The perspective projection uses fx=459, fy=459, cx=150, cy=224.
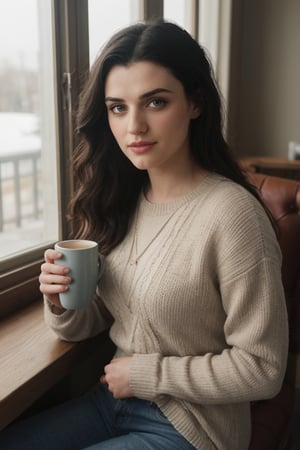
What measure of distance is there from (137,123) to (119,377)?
1.61 feet

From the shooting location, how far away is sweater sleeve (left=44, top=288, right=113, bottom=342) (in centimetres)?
97

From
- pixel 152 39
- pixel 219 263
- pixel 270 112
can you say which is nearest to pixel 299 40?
pixel 270 112

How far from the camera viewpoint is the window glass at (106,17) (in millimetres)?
1263

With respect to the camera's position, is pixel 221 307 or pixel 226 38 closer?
pixel 221 307

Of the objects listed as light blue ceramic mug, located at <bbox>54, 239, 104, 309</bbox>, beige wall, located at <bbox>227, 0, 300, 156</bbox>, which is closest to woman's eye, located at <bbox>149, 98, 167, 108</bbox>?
light blue ceramic mug, located at <bbox>54, 239, 104, 309</bbox>

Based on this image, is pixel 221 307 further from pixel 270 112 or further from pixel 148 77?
pixel 270 112

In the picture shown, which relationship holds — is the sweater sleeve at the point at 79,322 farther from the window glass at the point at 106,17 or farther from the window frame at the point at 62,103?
the window glass at the point at 106,17

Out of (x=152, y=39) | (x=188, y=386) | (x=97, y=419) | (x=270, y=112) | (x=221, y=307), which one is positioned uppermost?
(x=152, y=39)

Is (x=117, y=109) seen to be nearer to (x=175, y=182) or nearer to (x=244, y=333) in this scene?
(x=175, y=182)

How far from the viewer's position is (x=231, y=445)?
865 millimetres

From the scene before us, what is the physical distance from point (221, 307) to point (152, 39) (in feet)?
1.71

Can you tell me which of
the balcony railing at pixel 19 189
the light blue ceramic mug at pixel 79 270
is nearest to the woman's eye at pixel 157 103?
the light blue ceramic mug at pixel 79 270

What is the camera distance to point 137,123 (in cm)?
86

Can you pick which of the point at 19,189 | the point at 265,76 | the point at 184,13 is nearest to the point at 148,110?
the point at 19,189
